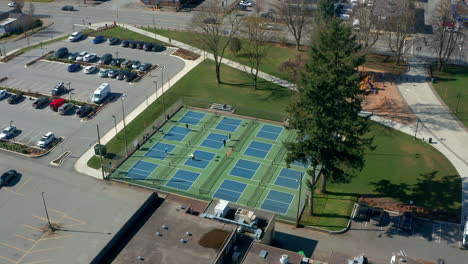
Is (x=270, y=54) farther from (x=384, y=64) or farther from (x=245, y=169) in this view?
(x=245, y=169)

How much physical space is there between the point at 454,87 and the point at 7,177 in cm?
7595

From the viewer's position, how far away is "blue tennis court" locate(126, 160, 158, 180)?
69.6m

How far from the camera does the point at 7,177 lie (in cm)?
6831

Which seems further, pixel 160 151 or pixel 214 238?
pixel 160 151

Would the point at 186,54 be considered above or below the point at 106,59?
above

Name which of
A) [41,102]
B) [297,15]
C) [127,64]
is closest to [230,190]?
[41,102]

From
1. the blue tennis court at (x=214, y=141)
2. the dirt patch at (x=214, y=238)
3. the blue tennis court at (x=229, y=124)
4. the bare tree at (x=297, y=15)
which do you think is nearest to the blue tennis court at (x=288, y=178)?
the blue tennis court at (x=214, y=141)

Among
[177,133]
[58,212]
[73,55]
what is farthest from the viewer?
[73,55]

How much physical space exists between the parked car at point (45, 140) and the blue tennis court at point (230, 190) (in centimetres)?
2816

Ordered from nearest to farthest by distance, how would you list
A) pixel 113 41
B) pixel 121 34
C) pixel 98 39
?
pixel 113 41
pixel 98 39
pixel 121 34

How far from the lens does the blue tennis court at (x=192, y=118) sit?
8254 centimetres

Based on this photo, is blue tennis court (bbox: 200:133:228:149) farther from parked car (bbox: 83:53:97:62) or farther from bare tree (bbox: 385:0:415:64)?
bare tree (bbox: 385:0:415:64)

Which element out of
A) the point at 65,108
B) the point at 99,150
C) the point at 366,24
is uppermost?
the point at 366,24

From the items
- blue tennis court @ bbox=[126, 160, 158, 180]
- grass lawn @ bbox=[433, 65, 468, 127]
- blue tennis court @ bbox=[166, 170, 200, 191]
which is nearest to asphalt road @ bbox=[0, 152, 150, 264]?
blue tennis court @ bbox=[126, 160, 158, 180]
